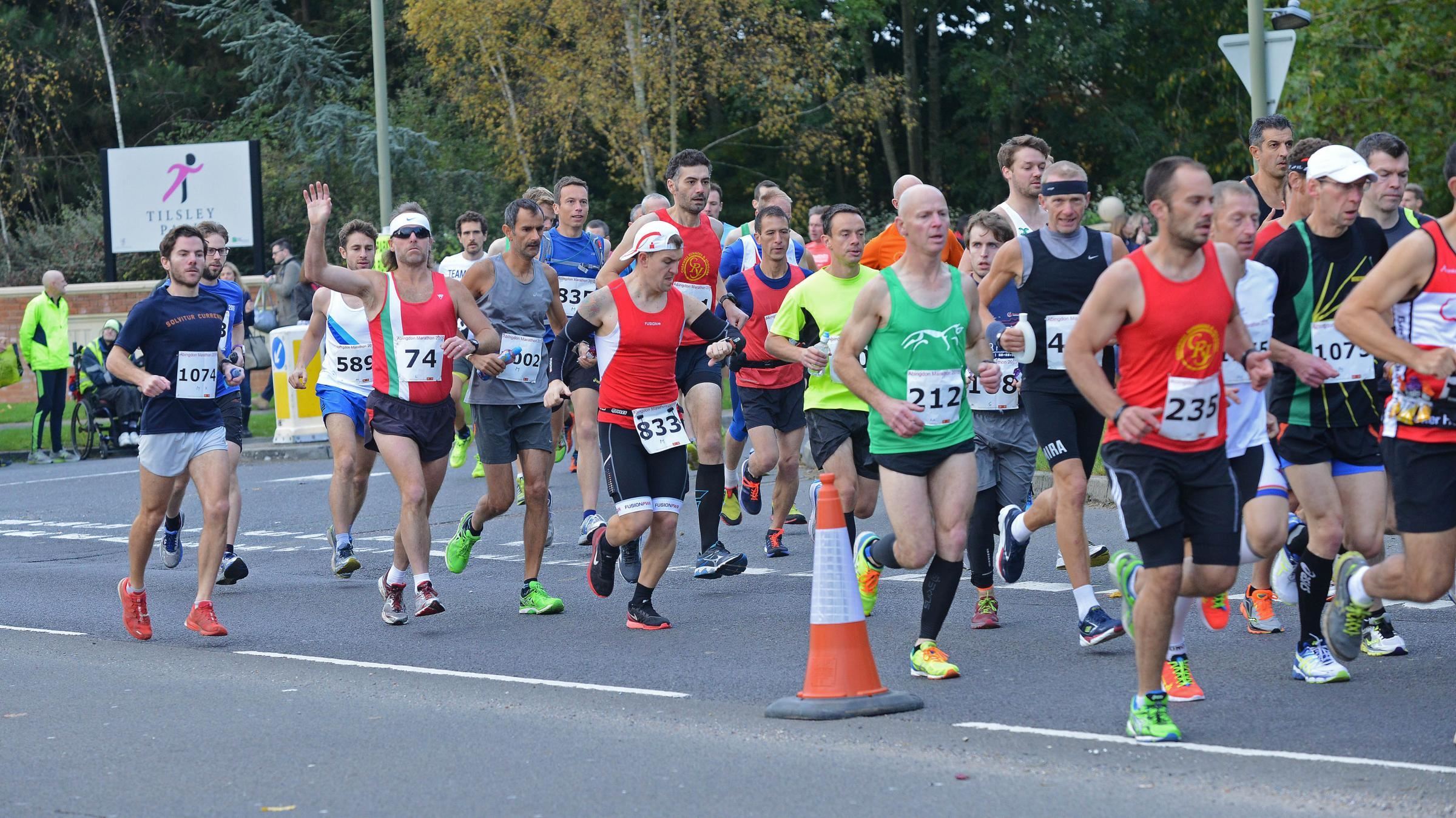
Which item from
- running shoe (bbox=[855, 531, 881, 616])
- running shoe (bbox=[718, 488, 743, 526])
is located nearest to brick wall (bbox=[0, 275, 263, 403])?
running shoe (bbox=[718, 488, 743, 526])

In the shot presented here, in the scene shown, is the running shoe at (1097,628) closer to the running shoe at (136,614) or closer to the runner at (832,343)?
the runner at (832,343)

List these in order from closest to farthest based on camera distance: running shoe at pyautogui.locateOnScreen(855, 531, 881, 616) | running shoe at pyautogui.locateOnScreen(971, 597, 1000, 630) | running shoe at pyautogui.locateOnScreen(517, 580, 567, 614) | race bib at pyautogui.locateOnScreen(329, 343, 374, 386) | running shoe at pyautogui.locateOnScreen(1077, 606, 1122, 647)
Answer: running shoe at pyautogui.locateOnScreen(1077, 606, 1122, 647) → running shoe at pyautogui.locateOnScreen(855, 531, 881, 616) → running shoe at pyautogui.locateOnScreen(971, 597, 1000, 630) → running shoe at pyautogui.locateOnScreen(517, 580, 567, 614) → race bib at pyautogui.locateOnScreen(329, 343, 374, 386)

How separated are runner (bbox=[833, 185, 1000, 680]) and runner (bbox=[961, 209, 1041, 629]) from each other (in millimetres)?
1239

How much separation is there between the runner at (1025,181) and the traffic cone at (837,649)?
277 cm

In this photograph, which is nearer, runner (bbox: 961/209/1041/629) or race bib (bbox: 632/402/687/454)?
runner (bbox: 961/209/1041/629)

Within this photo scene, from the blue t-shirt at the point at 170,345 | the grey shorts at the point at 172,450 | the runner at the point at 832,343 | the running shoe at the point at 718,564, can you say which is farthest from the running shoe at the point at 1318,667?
the blue t-shirt at the point at 170,345

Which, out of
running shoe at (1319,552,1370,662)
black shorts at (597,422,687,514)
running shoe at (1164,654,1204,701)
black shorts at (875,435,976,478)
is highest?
black shorts at (875,435,976,478)

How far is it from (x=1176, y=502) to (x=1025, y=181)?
3.39 metres

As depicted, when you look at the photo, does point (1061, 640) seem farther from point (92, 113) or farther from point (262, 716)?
point (92, 113)

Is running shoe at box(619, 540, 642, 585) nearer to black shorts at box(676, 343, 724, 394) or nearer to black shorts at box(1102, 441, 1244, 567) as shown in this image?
black shorts at box(676, 343, 724, 394)

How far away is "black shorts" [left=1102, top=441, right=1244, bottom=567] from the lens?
6.15 metres

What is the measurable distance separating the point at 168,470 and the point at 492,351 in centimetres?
171

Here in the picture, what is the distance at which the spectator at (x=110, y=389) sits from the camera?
890 inches

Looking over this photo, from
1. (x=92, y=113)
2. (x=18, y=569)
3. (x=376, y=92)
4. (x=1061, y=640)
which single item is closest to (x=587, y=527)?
(x=1061, y=640)
